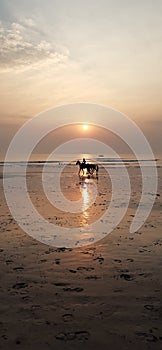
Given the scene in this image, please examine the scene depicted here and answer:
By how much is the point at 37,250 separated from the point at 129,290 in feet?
12.2

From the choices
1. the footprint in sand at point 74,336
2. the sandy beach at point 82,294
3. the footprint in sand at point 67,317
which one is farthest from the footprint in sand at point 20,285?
the footprint in sand at point 74,336

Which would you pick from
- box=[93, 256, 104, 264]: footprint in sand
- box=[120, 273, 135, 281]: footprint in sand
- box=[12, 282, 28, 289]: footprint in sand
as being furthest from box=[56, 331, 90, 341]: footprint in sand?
box=[93, 256, 104, 264]: footprint in sand

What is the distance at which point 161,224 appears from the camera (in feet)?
43.8

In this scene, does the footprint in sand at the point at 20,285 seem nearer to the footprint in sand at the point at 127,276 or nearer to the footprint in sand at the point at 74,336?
the footprint in sand at the point at 74,336

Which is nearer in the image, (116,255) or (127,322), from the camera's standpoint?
(127,322)

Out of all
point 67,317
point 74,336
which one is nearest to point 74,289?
point 67,317

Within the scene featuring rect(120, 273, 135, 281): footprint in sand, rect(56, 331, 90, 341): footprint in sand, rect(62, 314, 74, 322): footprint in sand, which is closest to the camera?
rect(56, 331, 90, 341): footprint in sand

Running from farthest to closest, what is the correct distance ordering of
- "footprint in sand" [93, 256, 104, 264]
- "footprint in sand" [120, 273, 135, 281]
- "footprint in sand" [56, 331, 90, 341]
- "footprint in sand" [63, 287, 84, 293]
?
"footprint in sand" [93, 256, 104, 264]
"footprint in sand" [120, 273, 135, 281]
"footprint in sand" [63, 287, 84, 293]
"footprint in sand" [56, 331, 90, 341]

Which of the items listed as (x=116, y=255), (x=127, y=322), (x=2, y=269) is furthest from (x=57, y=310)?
(x=116, y=255)

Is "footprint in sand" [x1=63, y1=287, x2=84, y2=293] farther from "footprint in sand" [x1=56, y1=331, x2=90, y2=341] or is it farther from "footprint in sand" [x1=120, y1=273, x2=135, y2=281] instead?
"footprint in sand" [x1=56, y1=331, x2=90, y2=341]

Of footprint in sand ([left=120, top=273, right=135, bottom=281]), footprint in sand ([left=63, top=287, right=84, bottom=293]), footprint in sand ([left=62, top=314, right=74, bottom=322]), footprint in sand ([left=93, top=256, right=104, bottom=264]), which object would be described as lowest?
footprint in sand ([left=62, top=314, right=74, bottom=322])

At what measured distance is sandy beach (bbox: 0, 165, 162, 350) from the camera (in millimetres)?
5109

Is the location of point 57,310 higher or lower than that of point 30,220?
lower

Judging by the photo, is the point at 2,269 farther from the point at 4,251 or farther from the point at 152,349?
the point at 152,349
